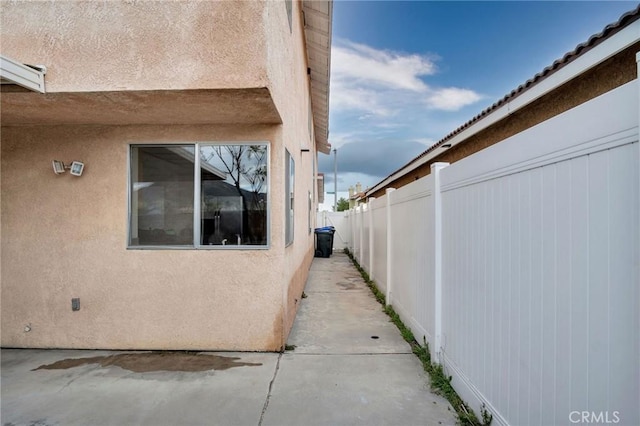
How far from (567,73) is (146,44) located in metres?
5.11

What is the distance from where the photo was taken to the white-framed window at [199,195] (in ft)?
15.5

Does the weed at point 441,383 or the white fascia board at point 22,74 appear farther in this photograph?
the white fascia board at point 22,74

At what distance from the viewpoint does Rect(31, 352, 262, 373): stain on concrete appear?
4.19 meters

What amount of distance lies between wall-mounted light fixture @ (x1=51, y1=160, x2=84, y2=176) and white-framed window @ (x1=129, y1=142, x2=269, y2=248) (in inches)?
27.0

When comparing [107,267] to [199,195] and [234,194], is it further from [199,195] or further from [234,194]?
[234,194]

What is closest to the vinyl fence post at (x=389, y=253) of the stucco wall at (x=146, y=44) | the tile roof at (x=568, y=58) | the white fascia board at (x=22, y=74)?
the tile roof at (x=568, y=58)

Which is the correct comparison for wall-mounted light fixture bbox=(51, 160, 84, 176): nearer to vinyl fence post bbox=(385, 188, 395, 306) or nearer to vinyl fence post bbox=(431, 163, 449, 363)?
vinyl fence post bbox=(431, 163, 449, 363)

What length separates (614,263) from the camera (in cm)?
162

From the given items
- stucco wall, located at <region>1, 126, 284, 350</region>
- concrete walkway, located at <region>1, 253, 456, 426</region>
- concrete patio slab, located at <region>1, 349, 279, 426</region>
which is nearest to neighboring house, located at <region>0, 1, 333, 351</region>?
stucco wall, located at <region>1, 126, 284, 350</region>

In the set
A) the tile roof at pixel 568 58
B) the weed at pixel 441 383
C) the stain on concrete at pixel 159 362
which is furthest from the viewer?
the stain on concrete at pixel 159 362

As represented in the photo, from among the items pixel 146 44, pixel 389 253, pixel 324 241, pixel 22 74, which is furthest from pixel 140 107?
pixel 324 241

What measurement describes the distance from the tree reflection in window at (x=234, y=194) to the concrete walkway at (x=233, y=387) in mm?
1641

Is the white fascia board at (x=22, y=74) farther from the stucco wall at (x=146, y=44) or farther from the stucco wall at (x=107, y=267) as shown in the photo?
the stucco wall at (x=107, y=267)

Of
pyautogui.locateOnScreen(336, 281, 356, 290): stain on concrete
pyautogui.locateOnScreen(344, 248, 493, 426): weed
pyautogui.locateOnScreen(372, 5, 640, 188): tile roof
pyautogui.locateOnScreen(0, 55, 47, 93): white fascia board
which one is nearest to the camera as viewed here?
pyautogui.locateOnScreen(344, 248, 493, 426): weed
